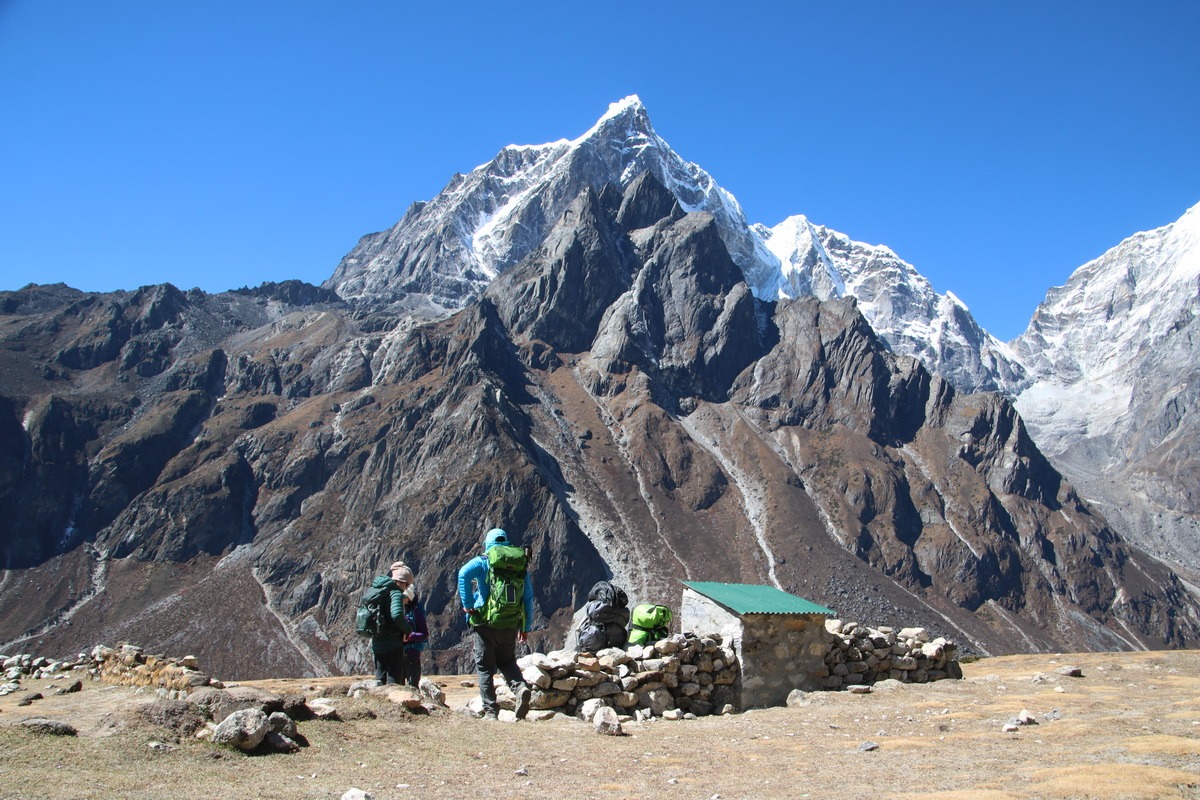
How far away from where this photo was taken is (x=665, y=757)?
1130 centimetres

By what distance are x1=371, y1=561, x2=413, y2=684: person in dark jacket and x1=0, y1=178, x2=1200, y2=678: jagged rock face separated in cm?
10907

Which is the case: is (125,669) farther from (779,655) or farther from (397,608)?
(779,655)

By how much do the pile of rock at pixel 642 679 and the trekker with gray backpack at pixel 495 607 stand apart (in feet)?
2.30

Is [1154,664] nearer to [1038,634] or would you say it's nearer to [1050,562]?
[1038,634]

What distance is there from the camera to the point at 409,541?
450 ft

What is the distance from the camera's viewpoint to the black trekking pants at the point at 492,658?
1396 centimetres

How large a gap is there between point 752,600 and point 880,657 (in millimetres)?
3997

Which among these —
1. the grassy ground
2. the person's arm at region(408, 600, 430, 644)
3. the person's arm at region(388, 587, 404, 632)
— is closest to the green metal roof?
the grassy ground

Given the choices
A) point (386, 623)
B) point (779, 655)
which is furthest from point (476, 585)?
point (779, 655)

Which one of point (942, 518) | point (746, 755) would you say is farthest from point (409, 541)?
point (746, 755)

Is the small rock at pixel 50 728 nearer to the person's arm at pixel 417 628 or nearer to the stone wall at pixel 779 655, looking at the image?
the person's arm at pixel 417 628

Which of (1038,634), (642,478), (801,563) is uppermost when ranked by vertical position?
(642,478)

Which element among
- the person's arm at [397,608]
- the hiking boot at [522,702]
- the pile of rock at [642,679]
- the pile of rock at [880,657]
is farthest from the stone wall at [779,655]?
the person's arm at [397,608]

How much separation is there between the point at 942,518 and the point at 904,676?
181 m
